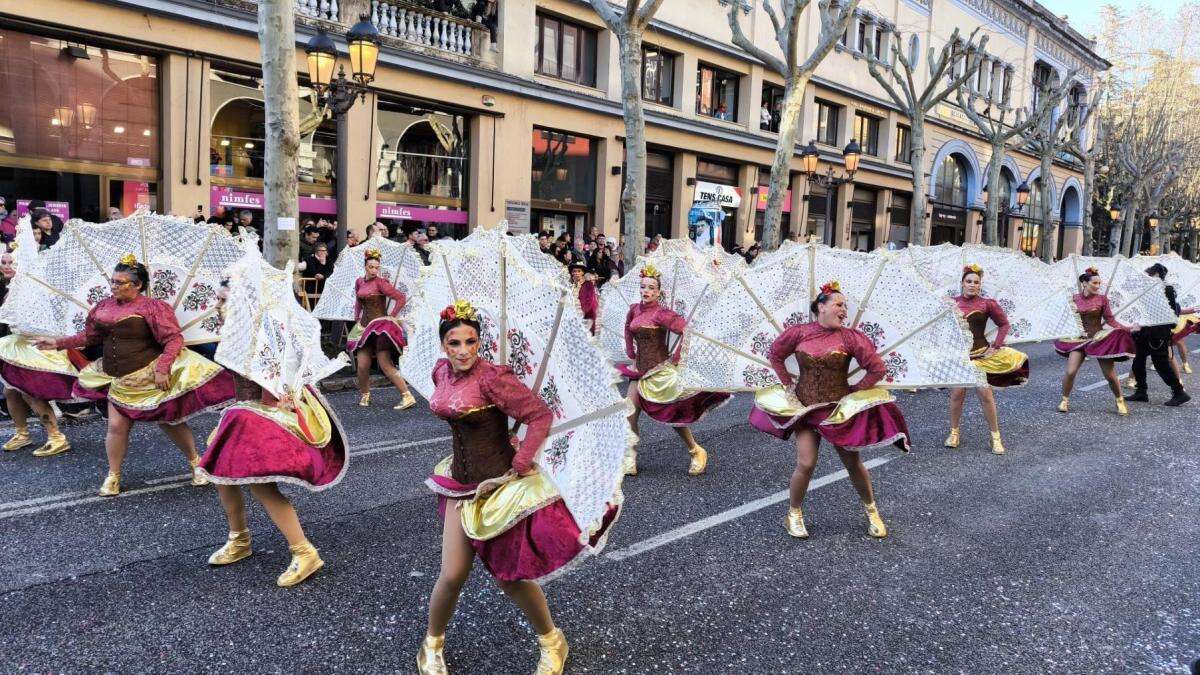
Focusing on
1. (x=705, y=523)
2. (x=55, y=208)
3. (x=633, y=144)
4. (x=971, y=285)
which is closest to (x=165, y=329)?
(x=705, y=523)

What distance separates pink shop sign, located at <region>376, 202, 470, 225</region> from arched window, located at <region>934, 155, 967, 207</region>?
80.6 feet

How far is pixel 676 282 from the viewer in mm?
7383

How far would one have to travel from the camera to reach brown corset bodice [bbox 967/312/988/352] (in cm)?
838

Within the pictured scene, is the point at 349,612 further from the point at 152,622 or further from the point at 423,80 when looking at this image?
the point at 423,80

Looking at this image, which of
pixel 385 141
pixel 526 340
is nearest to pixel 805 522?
pixel 526 340

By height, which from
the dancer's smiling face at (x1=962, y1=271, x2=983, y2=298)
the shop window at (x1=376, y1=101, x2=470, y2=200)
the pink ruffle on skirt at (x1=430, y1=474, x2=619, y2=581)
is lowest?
the pink ruffle on skirt at (x1=430, y1=474, x2=619, y2=581)

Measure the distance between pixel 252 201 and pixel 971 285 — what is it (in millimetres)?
13081

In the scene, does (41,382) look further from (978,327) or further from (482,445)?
(978,327)

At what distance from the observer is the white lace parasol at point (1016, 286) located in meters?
9.07

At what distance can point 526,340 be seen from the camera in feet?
11.4

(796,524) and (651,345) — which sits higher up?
(651,345)

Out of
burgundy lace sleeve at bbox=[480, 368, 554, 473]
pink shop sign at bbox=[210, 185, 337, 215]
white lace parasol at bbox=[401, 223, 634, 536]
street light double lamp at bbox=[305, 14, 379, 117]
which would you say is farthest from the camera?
pink shop sign at bbox=[210, 185, 337, 215]

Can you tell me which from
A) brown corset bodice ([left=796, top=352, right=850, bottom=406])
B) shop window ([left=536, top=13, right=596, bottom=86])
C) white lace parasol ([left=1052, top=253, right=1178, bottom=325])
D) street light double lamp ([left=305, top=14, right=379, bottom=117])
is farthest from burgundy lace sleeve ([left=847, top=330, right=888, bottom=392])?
shop window ([left=536, top=13, right=596, bottom=86])

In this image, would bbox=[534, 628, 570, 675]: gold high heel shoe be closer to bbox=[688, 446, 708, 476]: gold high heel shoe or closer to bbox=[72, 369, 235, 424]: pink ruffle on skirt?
bbox=[688, 446, 708, 476]: gold high heel shoe
